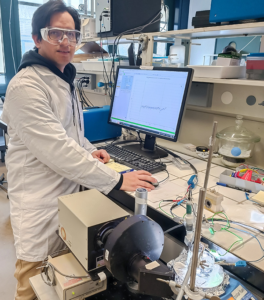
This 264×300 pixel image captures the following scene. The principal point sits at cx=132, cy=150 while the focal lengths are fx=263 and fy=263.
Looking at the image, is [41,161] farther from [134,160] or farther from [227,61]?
[227,61]

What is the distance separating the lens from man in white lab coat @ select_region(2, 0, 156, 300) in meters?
0.98

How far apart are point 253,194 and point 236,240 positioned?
334mm

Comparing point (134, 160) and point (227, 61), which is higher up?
point (227, 61)

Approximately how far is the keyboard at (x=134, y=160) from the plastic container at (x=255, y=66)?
568 millimetres

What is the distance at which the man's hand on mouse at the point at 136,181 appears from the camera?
1046 millimetres

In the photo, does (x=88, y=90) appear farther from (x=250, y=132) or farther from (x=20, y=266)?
(x=20, y=266)

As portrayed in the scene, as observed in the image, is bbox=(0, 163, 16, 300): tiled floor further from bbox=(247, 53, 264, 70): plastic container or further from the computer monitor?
bbox=(247, 53, 264, 70): plastic container

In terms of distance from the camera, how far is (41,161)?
41.0 inches

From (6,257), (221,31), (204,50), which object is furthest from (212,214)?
(204,50)

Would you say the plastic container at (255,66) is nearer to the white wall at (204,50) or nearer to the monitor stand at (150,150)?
the monitor stand at (150,150)

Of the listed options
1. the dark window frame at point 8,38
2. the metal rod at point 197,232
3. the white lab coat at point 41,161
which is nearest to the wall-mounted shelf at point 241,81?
the white lab coat at point 41,161

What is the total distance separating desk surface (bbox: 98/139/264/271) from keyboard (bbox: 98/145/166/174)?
0.04 m

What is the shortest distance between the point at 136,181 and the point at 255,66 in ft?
2.35

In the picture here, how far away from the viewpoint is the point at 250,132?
1.40 m
